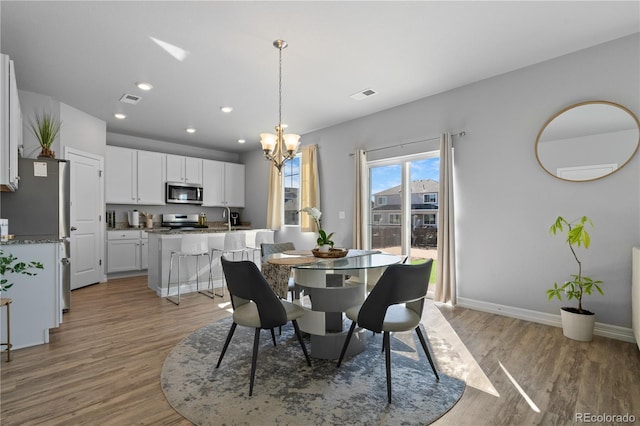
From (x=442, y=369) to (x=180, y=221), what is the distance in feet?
19.6

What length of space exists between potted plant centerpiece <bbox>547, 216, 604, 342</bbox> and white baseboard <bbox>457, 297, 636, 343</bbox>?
0.20 metres

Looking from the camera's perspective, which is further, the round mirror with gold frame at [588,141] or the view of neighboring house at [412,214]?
the view of neighboring house at [412,214]

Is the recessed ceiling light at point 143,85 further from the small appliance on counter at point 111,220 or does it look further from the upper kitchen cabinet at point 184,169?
the small appliance on counter at point 111,220

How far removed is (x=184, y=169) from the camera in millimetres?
6723

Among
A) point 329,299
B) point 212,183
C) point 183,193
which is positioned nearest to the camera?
point 329,299

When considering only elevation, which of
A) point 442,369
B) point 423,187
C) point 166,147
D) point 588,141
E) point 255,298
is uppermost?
point 166,147

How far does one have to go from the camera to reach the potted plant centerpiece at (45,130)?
364 centimetres

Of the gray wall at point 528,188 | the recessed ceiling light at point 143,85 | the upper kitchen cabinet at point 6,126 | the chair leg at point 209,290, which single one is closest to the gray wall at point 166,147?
the recessed ceiling light at point 143,85

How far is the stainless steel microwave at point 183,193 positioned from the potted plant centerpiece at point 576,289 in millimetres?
6210

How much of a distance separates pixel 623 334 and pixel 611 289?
392 millimetres

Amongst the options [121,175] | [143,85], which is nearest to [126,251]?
[121,175]

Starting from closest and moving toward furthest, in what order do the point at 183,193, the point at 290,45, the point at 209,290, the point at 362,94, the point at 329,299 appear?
1. the point at 329,299
2. the point at 290,45
3. the point at 362,94
4. the point at 209,290
5. the point at 183,193

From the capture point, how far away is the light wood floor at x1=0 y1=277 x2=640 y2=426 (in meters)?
1.84

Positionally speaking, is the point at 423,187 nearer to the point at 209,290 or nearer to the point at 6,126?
the point at 209,290
